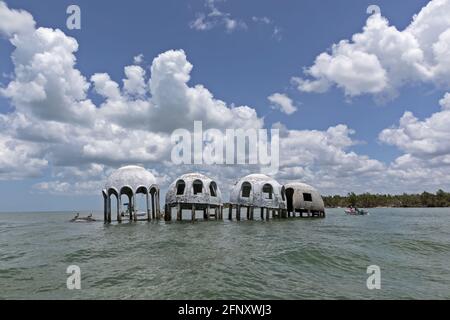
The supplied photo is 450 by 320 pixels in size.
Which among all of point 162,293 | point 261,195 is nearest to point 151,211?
point 261,195

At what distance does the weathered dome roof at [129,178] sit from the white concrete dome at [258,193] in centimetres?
1090

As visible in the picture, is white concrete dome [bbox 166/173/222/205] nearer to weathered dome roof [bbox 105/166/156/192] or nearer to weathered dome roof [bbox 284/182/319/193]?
weathered dome roof [bbox 105/166/156/192]

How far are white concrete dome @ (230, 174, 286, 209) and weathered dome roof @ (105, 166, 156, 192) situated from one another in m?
10.9

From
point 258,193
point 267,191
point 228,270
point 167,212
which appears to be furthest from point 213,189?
point 228,270

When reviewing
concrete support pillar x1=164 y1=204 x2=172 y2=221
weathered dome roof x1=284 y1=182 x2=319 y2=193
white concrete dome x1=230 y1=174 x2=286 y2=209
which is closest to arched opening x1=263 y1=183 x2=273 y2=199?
white concrete dome x1=230 y1=174 x2=286 y2=209

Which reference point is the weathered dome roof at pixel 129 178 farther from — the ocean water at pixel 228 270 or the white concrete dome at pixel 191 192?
the ocean water at pixel 228 270

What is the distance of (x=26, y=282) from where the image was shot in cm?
1380

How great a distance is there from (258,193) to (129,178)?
16082 millimetres

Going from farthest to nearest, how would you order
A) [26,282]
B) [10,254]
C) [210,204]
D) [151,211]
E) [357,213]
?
[357,213] < [151,211] < [210,204] < [10,254] < [26,282]

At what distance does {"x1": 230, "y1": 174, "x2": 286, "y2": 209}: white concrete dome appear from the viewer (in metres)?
43.2

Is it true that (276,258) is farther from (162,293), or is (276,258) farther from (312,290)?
(162,293)

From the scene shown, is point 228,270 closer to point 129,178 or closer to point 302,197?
point 129,178

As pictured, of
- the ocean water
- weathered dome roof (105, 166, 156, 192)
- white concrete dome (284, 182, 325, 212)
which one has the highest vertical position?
weathered dome roof (105, 166, 156, 192)

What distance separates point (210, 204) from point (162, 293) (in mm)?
29921
